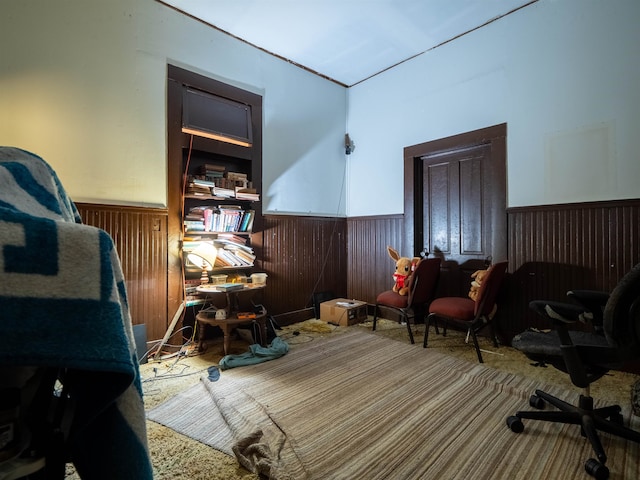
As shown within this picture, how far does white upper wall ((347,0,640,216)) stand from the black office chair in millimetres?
1486

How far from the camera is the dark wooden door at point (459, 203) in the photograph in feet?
10.3

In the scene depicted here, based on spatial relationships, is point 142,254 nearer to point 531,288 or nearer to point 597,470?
point 597,470

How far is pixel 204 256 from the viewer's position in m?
2.85

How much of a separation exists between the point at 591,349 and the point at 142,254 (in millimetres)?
3178

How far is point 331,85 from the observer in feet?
14.5

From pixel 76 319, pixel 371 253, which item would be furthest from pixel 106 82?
pixel 371 253

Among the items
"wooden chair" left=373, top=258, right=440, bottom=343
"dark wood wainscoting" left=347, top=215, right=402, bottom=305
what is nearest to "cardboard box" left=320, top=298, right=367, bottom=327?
"dark wood wainscoting" left=347, top=215, right=402, bottom=305

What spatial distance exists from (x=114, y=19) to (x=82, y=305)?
3305 millimetres

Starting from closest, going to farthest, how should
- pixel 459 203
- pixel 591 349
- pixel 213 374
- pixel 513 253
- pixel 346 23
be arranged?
pixel 591 349 → pixel 213 374 → pixel 513 253 → pixel 346 23 → pixel 459 203

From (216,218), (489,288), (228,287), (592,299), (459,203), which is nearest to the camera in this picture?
(592,299)

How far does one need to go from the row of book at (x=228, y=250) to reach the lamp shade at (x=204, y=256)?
0.12 meters

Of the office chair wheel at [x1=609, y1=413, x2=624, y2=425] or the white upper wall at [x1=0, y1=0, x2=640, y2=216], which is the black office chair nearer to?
the office chair wheel at [x1=609, y1=413, x2=624, y2=425]

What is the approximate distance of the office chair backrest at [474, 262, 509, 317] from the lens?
2.53 m

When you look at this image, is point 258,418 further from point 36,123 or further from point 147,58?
point 147,58
